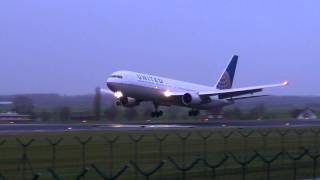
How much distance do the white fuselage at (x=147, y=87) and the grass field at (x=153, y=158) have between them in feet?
77.1

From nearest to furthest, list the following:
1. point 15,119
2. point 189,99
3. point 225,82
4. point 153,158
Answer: point 153,158 → point 189,99 → point 15,119 → point 225,82

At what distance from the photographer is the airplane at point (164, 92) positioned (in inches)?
2675

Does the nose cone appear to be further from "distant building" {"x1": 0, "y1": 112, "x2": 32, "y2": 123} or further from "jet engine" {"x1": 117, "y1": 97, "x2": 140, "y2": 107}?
"distant building" {"x1": 0, "y1": 112, "x2": 32, "y2": 123}

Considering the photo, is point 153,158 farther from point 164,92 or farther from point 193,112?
point 193,112

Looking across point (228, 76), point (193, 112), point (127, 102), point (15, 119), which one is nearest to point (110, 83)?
point (127, 102)

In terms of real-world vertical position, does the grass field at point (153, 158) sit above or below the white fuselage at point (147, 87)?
below

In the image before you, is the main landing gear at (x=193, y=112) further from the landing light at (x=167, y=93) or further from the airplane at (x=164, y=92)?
the landing light at (x=167, y=93)

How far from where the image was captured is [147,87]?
225 ft

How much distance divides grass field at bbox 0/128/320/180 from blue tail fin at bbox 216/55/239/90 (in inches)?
1566

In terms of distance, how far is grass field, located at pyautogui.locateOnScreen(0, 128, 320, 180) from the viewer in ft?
77.8

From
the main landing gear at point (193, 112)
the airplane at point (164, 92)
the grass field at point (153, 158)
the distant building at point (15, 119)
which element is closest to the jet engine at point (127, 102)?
the airplane at point (164, 92)

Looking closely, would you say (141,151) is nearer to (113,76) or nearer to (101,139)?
(101,139)

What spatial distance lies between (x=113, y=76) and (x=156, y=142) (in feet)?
97.6

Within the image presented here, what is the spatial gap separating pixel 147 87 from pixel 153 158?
3919 centimetres
